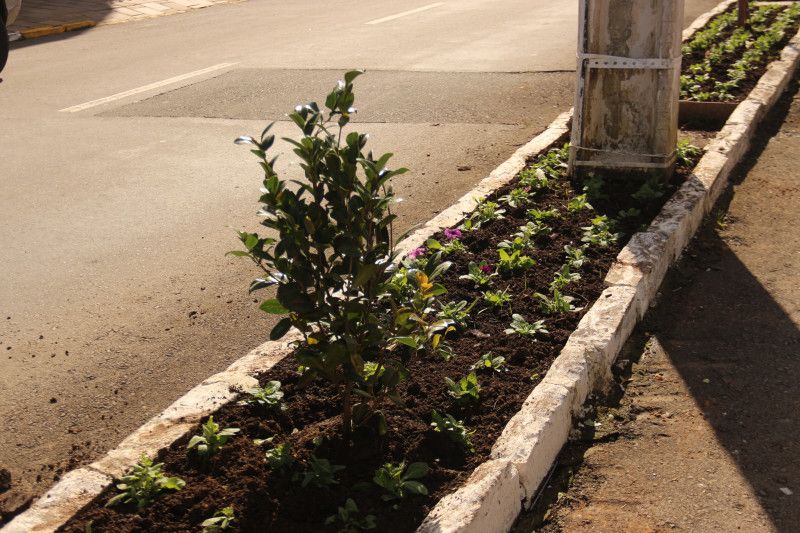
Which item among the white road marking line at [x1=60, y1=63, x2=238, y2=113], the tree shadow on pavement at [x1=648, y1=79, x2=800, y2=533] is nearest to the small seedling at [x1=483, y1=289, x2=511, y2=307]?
the tree shadow on pavement at [x1=648, y1=79, x2=800, y2=533]

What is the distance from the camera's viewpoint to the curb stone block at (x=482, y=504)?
282 cm

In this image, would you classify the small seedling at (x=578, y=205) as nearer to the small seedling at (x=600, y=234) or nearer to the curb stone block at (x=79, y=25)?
the small seedling at (x=600, y=234)

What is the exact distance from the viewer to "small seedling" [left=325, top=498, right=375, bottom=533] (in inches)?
112

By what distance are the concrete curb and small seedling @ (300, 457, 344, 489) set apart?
362mm

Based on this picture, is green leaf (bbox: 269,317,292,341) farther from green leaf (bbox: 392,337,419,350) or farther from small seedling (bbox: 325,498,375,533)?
small seedling (bbox: 325,498,375,533)

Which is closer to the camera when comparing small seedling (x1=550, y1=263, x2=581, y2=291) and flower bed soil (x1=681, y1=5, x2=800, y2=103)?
small seedling (x1=550, y1=263, x2=581, y2=291)

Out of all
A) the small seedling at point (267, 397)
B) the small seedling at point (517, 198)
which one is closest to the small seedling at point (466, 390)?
the small seedling at point (267, 397)

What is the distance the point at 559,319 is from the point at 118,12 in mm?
14129

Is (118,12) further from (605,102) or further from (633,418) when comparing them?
(633,418)

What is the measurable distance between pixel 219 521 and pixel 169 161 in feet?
16.1

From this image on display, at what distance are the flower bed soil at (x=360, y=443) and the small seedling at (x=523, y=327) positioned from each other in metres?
0.03

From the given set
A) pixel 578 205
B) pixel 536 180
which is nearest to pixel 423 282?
pixel 578 205

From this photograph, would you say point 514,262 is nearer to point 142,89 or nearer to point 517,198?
point 517,198

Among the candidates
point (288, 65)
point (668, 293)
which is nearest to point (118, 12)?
point (288, 65)
